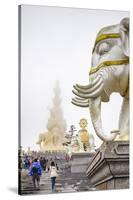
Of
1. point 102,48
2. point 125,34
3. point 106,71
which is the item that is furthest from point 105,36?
point 106,71

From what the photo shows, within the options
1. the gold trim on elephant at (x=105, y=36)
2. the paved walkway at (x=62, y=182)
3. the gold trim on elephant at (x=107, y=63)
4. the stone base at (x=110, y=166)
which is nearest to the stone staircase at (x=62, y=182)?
the paved walkway at (x=62, y=182)

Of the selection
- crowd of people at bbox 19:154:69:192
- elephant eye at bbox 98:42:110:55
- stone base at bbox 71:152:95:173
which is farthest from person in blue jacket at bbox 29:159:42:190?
elephant eye at bbox 98:42:110:55

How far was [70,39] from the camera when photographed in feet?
23.2

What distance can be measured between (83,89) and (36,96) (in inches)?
23.3

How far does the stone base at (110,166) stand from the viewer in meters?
7.21

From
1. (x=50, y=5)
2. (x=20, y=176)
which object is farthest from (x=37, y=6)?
(x=20, y=176)

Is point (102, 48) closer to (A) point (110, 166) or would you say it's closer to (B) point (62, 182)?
(A) point (110, 166)

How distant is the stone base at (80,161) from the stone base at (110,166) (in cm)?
7

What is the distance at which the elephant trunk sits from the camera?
7199mm

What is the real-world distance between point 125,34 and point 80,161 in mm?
1571

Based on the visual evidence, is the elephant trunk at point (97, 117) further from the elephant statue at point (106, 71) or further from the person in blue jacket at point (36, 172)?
the person in blue jacket at point (36, 172)

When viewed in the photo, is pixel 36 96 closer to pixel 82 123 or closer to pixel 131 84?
pixel 82 123

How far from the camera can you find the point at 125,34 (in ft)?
23.9

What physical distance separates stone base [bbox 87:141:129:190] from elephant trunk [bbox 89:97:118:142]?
0.08 m
